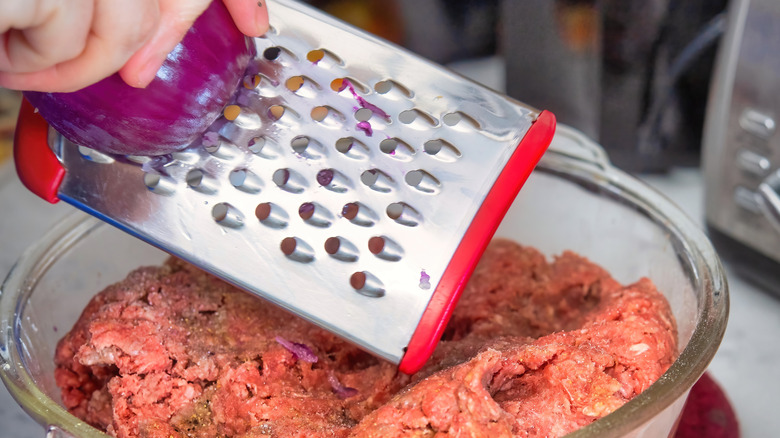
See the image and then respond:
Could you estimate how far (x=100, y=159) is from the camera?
829 millimetres

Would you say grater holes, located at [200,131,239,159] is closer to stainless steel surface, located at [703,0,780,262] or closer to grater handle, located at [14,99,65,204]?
grater handle, located at [14,99,65,204]

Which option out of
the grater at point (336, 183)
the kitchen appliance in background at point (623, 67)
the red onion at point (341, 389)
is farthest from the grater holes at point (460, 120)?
the kitchen appliance in background at point (623, 67)

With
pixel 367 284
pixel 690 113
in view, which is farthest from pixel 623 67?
pixel 367 284

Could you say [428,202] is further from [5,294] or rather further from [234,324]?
[5,294]

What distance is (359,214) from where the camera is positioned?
798 mm

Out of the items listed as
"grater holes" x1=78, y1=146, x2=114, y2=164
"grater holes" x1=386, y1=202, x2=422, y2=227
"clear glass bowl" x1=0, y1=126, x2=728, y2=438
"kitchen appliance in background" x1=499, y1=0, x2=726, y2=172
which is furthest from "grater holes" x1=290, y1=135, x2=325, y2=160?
"kitchen appliance in background" x1=499, y1=0, x2=726, y2=172

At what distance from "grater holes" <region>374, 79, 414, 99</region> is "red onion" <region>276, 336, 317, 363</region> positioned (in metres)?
0.30

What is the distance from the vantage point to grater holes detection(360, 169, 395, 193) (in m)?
0.80

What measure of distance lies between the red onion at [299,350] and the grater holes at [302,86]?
11.1 inches

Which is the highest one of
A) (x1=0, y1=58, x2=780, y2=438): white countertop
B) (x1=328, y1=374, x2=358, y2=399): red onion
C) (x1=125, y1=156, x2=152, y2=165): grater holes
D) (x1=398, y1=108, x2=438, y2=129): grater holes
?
(x1=398, y1=108, x2=438, y2=129): grater holes

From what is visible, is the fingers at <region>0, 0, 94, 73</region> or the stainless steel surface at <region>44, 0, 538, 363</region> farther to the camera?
the stainless steel surface at <region>44, 0, 538, 363</region>

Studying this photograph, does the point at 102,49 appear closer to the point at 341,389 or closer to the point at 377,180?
the point at 377,180

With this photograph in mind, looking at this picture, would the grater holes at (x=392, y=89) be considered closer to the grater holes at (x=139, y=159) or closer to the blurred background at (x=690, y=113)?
the grater holes at (x=139, y=159)

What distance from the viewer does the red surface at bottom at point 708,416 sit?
108cm
